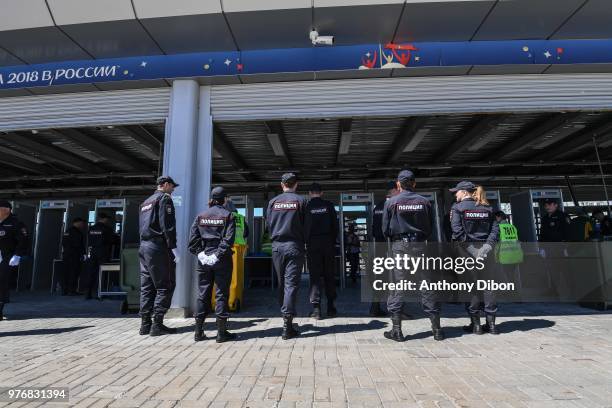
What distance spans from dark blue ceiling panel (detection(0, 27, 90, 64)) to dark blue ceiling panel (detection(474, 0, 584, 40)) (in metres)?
6.92

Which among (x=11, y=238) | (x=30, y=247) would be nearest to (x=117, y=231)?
(x=30, y=247)

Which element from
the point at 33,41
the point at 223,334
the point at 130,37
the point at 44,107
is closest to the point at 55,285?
→ the point at 44,107

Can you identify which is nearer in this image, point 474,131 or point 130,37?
point 130,37

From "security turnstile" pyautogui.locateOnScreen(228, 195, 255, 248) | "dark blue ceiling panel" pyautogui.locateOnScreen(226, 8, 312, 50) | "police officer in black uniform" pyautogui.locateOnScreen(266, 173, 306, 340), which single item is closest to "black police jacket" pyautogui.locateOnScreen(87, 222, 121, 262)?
"security turnstile" pyautogui.locateOnScreen(228, 195, 255, 248)

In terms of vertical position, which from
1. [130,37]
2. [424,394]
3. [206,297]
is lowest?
[424,394]

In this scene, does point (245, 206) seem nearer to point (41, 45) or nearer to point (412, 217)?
point (41, 45)

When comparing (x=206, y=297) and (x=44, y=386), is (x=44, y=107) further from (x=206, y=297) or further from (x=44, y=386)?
(x=44, y=386)

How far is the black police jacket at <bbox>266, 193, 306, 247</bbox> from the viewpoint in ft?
15.0

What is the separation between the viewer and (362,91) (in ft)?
20.4

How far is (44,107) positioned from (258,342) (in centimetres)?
583

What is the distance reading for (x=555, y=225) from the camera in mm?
7402

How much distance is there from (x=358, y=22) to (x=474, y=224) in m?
3.60

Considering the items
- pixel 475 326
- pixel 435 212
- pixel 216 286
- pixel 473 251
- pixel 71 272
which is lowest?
pixel 475 326

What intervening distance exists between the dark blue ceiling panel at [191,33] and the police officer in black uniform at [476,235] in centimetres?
451
